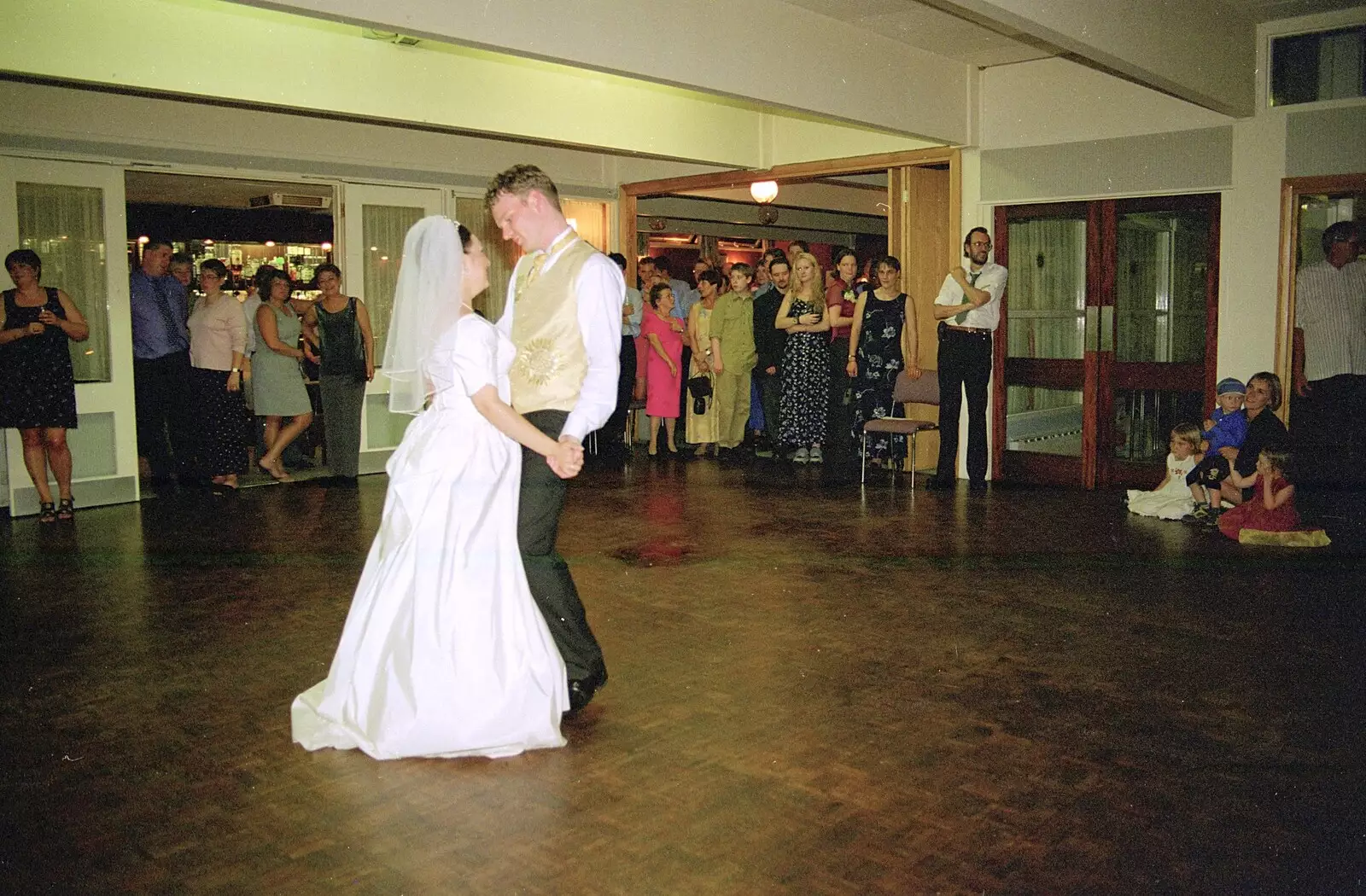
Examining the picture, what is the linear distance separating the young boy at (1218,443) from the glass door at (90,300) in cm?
692

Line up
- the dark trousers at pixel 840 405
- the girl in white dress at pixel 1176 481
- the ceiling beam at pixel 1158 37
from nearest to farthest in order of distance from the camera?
the ceiling beam at pixel 1158 37, the girl in white dress at pixel 1176 481, the dark trousers at pixel 840 405

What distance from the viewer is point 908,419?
9.31 metres

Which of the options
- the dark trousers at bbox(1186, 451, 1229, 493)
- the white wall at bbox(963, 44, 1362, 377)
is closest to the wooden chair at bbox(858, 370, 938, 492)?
the white wall at bbox(963, 44, 1362, 377)

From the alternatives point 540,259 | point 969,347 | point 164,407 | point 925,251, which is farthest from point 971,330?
point 164,407

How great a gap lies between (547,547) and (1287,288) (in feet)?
20.2

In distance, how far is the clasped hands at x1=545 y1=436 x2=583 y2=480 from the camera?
3.46 meters

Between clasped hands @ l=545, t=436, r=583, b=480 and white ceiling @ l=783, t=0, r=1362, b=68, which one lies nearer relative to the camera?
clasped hands @ l=545, t=436, r=583, b=480

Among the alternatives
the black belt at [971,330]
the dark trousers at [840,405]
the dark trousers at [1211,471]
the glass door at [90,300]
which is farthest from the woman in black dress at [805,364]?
the glass door at [90,300]

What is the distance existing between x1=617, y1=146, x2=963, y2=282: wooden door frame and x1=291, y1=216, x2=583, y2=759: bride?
632 centimetres

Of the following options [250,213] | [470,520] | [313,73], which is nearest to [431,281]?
[470,520]

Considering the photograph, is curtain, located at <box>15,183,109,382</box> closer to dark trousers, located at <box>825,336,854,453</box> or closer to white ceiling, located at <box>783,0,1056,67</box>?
white ceiling, located at <box>783,0,1056,67</box>

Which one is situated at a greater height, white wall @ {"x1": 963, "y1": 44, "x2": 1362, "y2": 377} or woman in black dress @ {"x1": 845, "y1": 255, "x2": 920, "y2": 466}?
white wall @ {"x1": 963, "y1": 44, "x2": 1362, "y2": 377}

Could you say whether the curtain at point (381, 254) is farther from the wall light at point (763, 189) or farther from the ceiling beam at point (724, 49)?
the wall light at point (763, 189)

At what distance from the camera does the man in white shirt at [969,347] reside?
28.0ft
